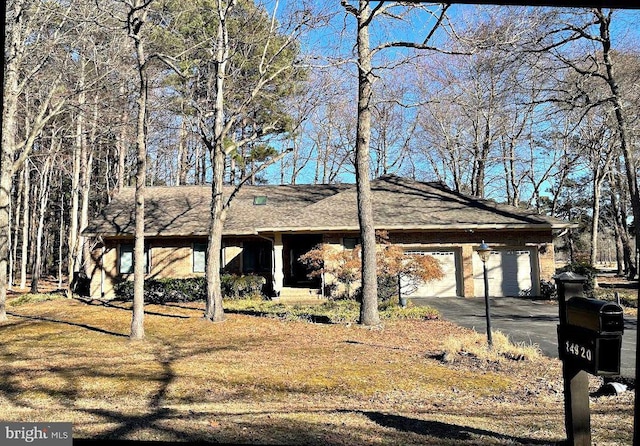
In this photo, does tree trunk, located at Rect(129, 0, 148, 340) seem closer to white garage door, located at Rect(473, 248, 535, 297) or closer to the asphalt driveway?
the asphalt driveway

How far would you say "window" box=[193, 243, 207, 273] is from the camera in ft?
61.5

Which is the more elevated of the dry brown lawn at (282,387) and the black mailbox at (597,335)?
the black mailbox at (597,335)

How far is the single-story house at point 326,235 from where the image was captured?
17328mm

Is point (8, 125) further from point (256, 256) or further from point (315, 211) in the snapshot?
point (315, 211)

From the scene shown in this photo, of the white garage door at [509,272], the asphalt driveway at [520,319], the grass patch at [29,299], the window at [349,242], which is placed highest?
the window at [349,242]

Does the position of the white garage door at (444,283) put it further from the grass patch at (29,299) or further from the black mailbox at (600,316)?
→ the black mailbox at (600,316)

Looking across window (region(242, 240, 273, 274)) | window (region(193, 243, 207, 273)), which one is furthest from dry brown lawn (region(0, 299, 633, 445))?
window (region(242, 240, 273, 274))

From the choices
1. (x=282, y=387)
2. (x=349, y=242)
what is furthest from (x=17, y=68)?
(x=349, y=242)

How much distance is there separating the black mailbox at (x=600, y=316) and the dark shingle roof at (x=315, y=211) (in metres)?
13.9

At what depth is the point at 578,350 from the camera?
2947 mm

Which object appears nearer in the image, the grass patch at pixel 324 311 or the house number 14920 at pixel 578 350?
the house number 14920 at pixel 578 350

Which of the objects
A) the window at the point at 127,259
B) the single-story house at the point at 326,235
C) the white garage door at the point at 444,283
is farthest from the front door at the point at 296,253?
the window at the point at 127,259

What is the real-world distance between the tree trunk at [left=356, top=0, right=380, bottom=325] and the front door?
7741 mm

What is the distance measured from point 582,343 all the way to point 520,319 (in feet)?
34.3
